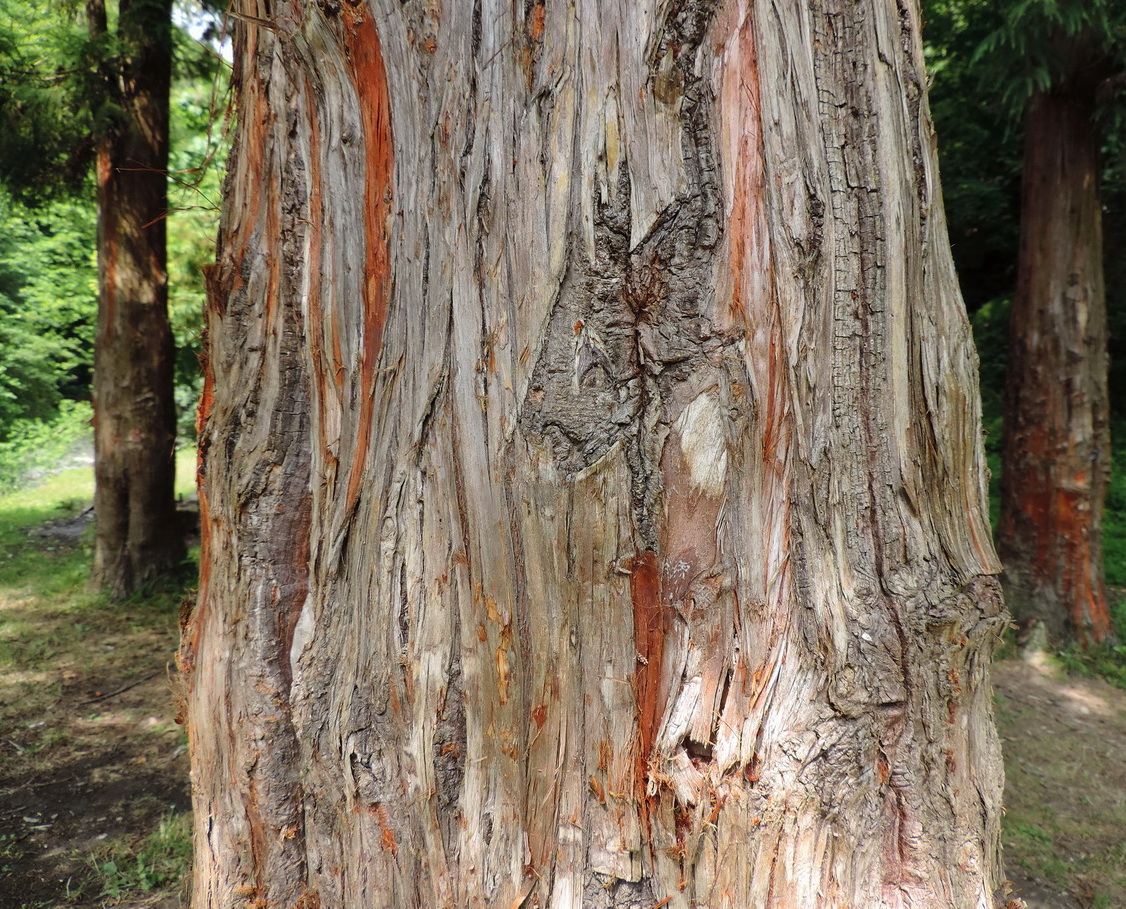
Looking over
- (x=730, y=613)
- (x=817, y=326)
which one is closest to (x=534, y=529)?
(x=730, y=613)

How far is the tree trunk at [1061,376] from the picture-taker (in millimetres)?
5465

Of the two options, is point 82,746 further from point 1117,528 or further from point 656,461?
point 1117,528

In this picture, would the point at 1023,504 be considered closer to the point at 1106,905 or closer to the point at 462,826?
the point at 1106,905

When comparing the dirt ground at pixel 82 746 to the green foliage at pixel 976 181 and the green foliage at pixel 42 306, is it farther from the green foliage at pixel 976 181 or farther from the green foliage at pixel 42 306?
the green foliage at pixel 42 306

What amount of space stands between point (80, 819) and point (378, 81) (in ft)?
11.3

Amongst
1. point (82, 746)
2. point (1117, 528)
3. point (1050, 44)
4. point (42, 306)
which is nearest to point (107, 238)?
point (82, 746)

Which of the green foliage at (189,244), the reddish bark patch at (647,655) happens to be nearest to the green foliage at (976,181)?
the green foliage at (189,244)

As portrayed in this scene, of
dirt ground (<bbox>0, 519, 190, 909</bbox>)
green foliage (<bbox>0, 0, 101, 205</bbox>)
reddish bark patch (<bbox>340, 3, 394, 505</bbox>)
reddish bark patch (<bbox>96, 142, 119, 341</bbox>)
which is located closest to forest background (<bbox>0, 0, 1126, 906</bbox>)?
green foliage (<bbox>0, 0, 101, 205</bbox>)

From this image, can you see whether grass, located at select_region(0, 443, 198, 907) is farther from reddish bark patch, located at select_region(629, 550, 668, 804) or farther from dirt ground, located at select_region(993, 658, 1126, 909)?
dirt ground, located at select_region(993, 658, 1126, 909)

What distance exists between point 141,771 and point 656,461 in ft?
12.0

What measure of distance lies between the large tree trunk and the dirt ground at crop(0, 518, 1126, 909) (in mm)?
1286

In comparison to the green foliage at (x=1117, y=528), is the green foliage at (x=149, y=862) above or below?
below

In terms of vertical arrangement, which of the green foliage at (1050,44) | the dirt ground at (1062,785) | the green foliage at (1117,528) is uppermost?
the green foliage at (1050,44)

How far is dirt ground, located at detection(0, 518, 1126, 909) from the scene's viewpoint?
10.6 ft
